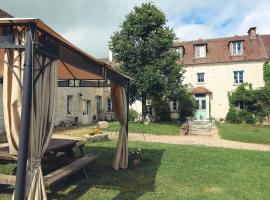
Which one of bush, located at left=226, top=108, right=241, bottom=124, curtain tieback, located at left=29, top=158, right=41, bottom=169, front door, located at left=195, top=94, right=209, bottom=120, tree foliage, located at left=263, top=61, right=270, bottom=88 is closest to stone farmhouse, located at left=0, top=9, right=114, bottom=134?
front door, located at left=195, top=94, right=209, bottom=120

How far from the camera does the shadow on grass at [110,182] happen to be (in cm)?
623

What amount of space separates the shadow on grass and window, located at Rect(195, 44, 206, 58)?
928 inches

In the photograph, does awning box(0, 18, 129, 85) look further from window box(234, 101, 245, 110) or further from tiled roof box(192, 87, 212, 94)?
window box(234, 101, 245, 110)

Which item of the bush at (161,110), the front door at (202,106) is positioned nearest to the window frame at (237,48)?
the front door at (202,106)

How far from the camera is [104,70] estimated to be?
6.75 m

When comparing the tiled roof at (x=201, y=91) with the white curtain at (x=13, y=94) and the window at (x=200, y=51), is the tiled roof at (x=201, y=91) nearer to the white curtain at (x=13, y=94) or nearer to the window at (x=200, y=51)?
the window at (x=200, y=51)

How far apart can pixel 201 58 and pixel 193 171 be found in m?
24.2

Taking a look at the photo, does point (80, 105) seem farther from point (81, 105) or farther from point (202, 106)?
point (202, 106)

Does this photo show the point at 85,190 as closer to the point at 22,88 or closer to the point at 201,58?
the point at 22,88

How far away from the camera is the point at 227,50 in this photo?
30.8 m

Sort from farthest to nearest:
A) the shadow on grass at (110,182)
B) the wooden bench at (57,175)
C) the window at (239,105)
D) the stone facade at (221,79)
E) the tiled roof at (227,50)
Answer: the tiled roof at (227,50)
the stone facade at (221,79)
the window at (239,105)
the shadow on grass at (110,182)
the wooden bench at (57,175)

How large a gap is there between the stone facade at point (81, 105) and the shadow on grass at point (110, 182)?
12469 mm

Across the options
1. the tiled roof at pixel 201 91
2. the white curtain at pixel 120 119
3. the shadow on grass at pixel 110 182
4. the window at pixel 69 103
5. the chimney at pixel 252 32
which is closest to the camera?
the shadow on grass at pixel 110 182

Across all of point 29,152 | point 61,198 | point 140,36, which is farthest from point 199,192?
point 140,36
